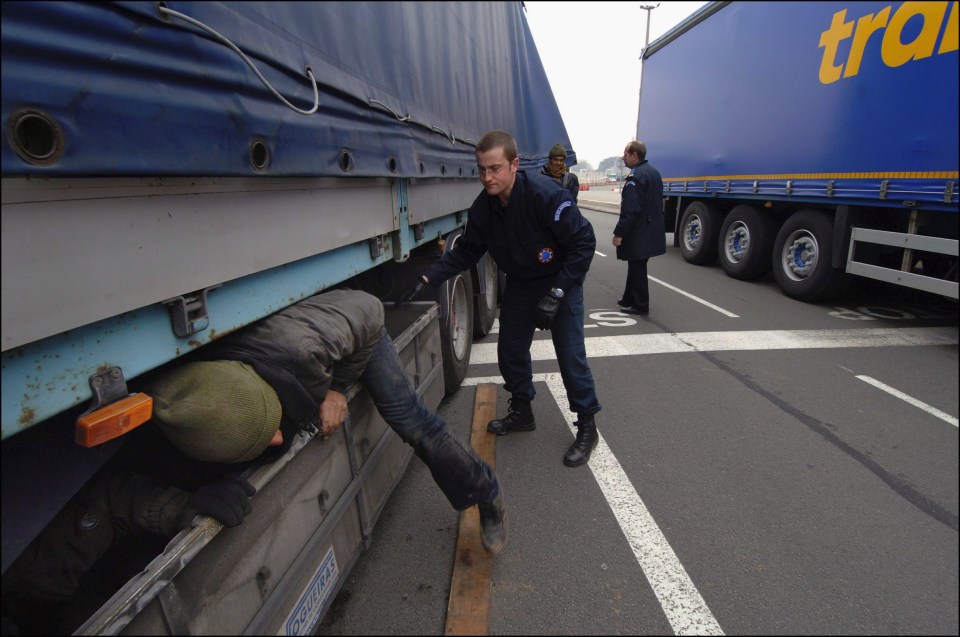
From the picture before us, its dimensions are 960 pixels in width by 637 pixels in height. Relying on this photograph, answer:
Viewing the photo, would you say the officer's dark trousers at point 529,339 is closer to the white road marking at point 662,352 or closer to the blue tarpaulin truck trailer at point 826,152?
the white road marking at point 662,352

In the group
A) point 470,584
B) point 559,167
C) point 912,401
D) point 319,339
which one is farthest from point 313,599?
point 559,167

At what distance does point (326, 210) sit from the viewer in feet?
6.07

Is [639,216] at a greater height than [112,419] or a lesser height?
greater

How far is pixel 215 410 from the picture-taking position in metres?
1.25

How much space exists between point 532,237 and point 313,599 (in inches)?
79.3

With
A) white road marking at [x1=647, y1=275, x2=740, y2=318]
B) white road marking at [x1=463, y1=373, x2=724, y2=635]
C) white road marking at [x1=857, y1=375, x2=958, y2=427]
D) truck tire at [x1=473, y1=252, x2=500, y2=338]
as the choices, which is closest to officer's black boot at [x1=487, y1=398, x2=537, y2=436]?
white road marking at [x1=463, y1=373, x2=724, y2=635]

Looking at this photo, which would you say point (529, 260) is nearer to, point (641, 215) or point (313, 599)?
point (313, 599)

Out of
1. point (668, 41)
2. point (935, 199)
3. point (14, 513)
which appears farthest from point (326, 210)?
point (668, 41)

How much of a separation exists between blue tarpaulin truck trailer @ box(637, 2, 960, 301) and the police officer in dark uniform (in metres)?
4.16

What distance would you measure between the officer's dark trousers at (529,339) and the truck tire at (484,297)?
4.47ft

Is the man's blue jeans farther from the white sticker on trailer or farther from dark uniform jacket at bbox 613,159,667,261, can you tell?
dark uniform jacket at bbox 613,159,667,261

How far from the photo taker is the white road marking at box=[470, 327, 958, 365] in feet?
16.1

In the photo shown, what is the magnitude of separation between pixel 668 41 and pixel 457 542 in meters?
10.2

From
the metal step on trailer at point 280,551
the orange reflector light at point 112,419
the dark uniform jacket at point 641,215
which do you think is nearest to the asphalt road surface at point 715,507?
the metal step on trailer at point 280,551
